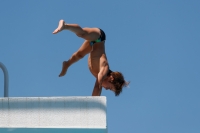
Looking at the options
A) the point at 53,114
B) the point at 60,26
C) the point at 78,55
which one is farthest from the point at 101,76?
the point at 53,114

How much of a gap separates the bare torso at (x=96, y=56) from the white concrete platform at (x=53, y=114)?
7.61 ft

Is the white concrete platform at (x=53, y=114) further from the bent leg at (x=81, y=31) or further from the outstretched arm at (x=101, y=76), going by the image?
the outstretched arm at (x=101, y=76)

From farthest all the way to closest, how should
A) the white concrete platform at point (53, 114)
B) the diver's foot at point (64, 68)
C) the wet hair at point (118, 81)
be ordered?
the diver's foot at point (64, 68) < the wet hair at point (118, 81) < the white concrete platform at point (53, 114)

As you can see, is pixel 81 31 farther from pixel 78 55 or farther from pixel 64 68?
pixel 64 68

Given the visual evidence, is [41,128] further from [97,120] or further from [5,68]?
[5,68]

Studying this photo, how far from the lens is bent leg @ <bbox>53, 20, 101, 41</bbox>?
7.68 metres

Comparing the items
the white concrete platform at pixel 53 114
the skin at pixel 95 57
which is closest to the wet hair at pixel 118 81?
the skin at pixel 95 57

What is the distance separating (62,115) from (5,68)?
2.36 metres

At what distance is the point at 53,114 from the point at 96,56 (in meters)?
2.48

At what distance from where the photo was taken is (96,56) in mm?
8711

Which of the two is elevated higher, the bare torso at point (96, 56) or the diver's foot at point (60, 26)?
the diver's foot at point (60, 26)

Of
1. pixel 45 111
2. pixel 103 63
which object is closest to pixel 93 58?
pixel 103 63

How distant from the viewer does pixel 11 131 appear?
6.50m

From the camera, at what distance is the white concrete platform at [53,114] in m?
6.33
